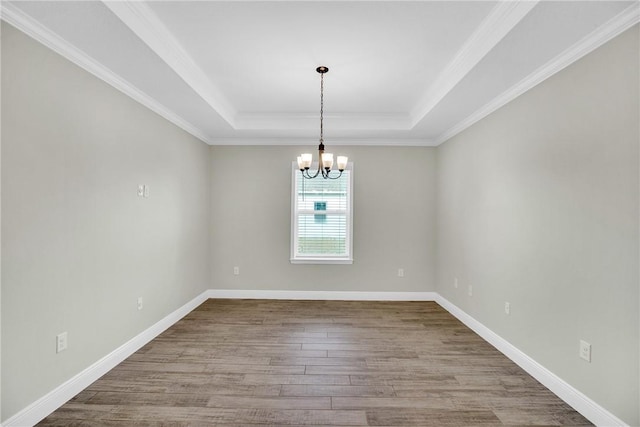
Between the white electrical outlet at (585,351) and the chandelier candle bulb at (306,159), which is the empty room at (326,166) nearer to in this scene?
the white electrical outlet at (585,351)

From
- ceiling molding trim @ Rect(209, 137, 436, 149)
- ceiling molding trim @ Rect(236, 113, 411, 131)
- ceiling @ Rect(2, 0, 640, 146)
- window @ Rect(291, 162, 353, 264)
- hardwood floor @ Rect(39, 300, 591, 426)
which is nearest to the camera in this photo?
ceiling @ Rect(2, 0, 640, 146)

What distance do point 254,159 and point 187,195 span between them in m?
1.20

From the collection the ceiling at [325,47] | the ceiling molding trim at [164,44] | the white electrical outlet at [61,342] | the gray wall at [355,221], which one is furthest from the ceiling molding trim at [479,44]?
the white electrical outlet at [61,342]

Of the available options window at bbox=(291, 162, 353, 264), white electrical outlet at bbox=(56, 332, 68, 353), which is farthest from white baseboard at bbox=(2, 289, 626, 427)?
window at bbox=(291, 162, 353, 264)

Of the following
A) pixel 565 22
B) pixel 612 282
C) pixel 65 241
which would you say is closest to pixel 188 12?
pixel 65 241

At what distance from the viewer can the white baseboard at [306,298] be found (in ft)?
6.65

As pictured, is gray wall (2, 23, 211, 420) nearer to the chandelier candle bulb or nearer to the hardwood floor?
the hardwood floor

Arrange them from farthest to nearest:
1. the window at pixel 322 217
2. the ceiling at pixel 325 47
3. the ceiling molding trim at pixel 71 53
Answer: the window at pixel 322 217 → the ceiling at pixel 325 47 → the ceiling molding trim at pixel 71 53

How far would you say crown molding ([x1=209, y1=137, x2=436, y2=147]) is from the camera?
16.0ft

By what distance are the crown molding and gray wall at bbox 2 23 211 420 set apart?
1.37 metres

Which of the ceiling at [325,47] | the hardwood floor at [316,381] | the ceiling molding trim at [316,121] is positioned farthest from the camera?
the ceiling molding trim at [316,121]

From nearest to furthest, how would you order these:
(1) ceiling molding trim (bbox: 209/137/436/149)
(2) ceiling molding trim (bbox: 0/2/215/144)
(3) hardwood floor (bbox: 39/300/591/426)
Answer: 1. (2) ceiling molding trim (bbox: 0/2/215/144)
2. (3) hardwood floor (bbox: 39/300/591/426)
3. (1) ceiling molding trim (bbox: 209/137/436/149)

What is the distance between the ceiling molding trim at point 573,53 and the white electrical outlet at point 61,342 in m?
3.94

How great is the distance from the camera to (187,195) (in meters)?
4.22
